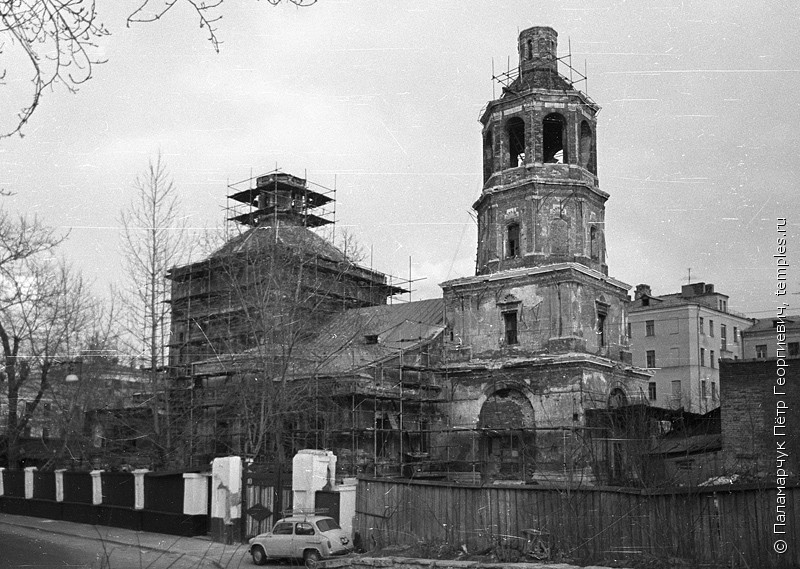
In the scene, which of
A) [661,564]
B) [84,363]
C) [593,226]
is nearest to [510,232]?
[593,226]

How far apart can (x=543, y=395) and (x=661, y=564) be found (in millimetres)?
19428

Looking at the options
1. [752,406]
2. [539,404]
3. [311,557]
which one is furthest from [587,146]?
[311,557]

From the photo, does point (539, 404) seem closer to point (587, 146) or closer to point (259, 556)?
point (587, 146)

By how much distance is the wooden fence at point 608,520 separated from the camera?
496 inches

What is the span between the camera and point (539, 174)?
33.4 m

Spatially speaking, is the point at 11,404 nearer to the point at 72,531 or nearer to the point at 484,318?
the point at 72,531

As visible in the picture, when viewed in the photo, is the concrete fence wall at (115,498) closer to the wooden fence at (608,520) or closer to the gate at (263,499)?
the gate at (263,499)

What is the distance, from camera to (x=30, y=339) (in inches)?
1166

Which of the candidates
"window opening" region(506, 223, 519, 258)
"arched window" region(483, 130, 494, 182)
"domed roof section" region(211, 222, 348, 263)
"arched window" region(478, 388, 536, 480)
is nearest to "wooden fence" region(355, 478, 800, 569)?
"arched window" region(478, 388, 536, 480)

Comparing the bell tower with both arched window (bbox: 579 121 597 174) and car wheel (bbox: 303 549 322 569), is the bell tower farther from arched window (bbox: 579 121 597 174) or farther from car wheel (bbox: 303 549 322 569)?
car wheel (bbox: 303 549 322 569)

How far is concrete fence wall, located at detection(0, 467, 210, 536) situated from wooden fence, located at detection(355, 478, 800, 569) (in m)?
6.76

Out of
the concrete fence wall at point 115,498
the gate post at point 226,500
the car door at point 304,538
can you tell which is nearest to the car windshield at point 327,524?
the car door at point 304,538

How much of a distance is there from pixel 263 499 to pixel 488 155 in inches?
750

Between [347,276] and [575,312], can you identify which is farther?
[347,276]
